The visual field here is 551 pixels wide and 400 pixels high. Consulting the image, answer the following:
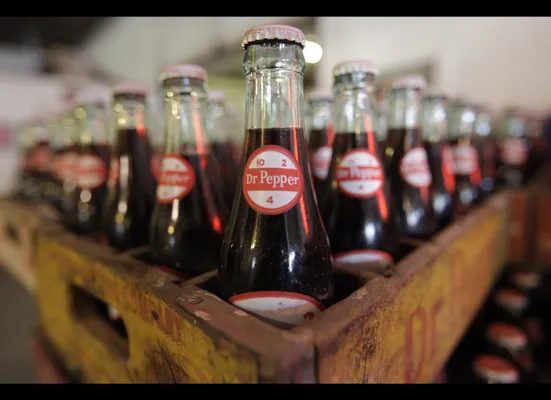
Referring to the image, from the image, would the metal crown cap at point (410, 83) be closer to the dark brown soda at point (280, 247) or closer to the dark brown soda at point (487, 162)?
the dark brown soda at point (280, 247)

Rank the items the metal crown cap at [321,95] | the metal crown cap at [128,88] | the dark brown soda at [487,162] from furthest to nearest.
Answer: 1. the dark brown soda at [487,162]
2. the metal crown cap at [321,95]
3. the metal crown cap at [128,88]

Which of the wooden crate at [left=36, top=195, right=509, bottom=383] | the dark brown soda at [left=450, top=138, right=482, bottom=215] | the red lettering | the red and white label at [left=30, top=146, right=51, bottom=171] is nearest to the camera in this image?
the wooden crate at [left=36, top=195, right=509, bottom=383]

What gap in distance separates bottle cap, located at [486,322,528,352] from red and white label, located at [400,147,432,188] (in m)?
0.50

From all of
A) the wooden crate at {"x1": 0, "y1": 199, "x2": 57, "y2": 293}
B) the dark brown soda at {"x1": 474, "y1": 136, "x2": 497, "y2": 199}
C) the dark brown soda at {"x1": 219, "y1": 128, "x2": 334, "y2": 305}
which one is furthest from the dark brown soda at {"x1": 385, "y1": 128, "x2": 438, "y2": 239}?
the wooden crate at {"x1": 0, "y1": 199, "x2": 57, "y2": 293}

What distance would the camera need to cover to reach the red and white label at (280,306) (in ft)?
1.22

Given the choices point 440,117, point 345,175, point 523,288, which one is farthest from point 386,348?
point 523,288

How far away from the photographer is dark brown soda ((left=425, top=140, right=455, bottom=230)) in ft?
2.53

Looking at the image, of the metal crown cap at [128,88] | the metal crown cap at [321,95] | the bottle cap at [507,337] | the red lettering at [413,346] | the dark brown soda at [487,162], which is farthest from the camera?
the dark brown soda at [487,162]

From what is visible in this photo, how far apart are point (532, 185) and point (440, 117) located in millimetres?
694

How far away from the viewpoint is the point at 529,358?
99cm

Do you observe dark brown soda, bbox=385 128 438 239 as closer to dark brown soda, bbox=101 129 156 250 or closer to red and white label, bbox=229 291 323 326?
red and white label, bbox=229 291 323 326

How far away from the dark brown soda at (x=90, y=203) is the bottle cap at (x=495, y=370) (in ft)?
2.99

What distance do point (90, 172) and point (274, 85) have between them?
1.83 ft

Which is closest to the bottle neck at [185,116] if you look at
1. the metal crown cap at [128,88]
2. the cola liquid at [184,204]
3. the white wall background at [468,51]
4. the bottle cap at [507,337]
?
the cola liquid at [184,204]
